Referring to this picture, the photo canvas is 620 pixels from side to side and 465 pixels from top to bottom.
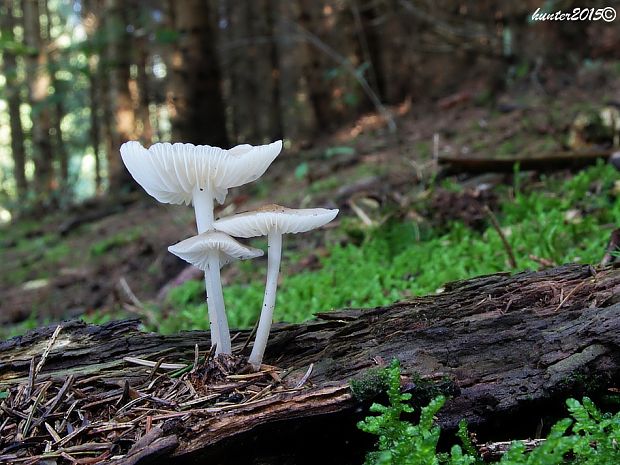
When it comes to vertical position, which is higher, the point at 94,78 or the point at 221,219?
the point at 94,78

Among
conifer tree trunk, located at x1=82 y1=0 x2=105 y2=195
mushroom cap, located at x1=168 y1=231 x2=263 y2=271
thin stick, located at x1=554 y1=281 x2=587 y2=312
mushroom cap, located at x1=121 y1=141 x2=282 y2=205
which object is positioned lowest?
thin stick, located at x1=554 y1=281 x2=587 y2=312

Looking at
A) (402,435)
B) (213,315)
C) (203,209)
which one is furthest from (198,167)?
(402,435)

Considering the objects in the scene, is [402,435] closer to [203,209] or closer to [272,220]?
[272,220]

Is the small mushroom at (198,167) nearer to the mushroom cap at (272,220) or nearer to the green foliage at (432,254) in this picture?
the mushroom cap at (272,220)

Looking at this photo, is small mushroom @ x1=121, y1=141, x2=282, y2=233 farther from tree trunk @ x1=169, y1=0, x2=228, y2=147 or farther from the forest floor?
tree trunk @ x1=169, y1=0, x2=228, y2=147

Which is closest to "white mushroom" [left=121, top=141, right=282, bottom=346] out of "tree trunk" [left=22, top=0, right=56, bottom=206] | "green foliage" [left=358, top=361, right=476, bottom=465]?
"green foliage" [left=358, top=361, right=476, bottom=465]

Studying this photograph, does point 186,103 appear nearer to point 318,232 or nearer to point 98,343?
point 318,232

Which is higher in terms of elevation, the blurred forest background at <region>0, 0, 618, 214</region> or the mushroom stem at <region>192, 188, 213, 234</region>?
the blurred forest background at <region>0, 0, 618, 214</region>
